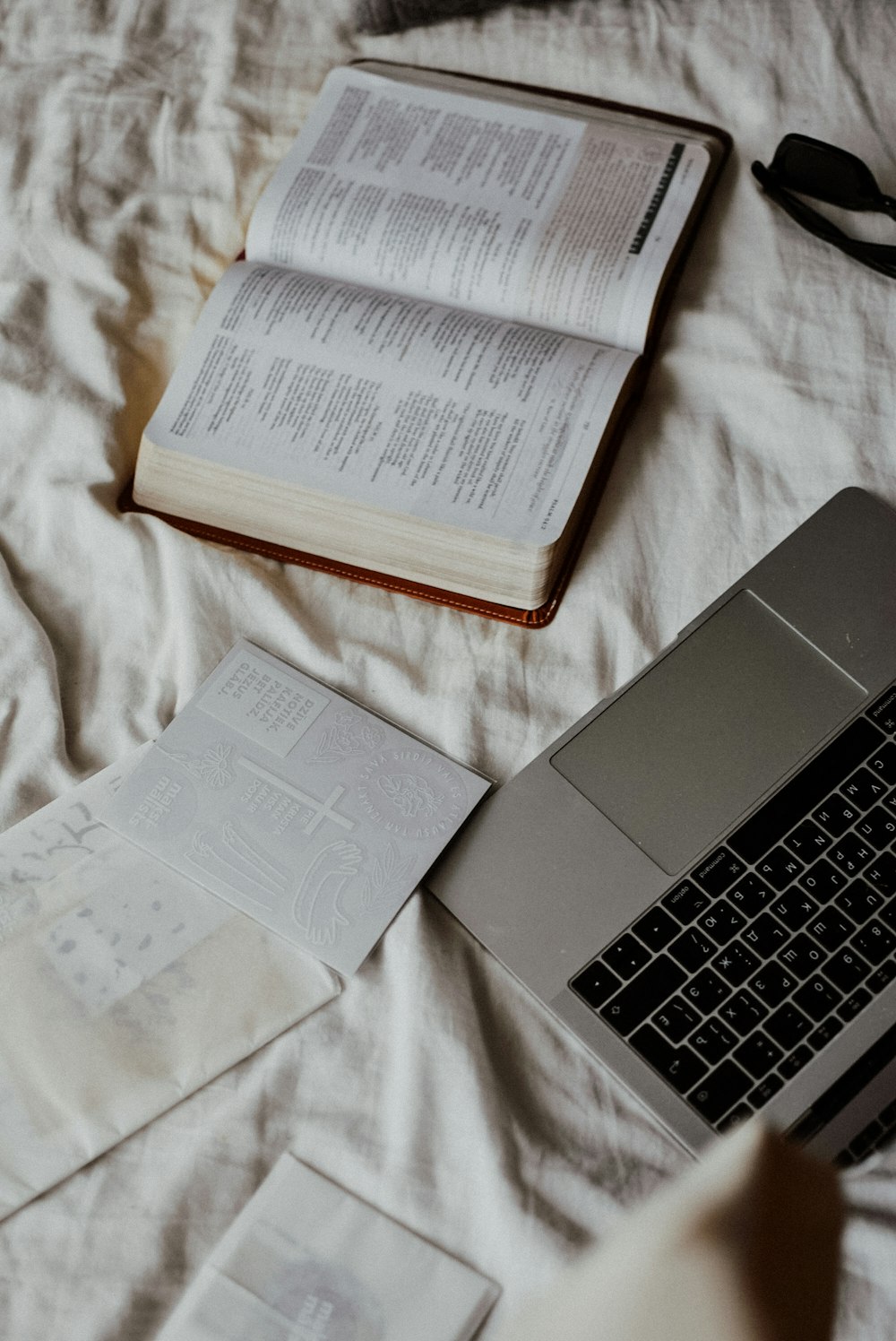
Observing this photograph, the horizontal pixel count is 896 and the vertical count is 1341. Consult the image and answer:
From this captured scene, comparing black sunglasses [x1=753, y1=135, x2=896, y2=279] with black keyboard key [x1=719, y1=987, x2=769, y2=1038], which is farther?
black sunglasses [x1=753, y1=135, x2=896, y2=279]

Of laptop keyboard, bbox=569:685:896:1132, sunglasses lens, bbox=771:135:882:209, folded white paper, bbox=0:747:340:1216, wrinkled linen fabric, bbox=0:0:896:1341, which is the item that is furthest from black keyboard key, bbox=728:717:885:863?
sunglasses lens, bbox=771:135:882:209

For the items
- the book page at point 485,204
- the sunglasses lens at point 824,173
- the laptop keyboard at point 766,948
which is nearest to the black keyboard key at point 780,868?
the laptop keyboard at point 766,948

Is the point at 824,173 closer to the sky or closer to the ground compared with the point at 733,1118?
closer to the sky

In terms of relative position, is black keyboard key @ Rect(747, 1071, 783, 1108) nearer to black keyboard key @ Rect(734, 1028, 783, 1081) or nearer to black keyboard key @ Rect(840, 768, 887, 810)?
black keyboard key @ Rect(734, 1028, 783, 1081)

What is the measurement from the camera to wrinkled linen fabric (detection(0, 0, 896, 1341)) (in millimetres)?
456

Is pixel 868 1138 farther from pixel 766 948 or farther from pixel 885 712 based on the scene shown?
pixel 885 712

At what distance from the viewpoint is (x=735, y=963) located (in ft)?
1.58

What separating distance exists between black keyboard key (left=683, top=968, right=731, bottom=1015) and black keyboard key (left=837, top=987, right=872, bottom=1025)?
5cm

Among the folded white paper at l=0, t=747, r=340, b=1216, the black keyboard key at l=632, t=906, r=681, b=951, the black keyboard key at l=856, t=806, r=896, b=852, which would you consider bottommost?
the folded white paper at l=0, t=747, r=340, b=1216

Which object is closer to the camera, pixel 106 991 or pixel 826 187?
pixel 106 991

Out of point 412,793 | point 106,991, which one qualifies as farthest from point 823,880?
point 106,991

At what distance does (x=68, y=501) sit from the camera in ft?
1.98

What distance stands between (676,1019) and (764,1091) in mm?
46

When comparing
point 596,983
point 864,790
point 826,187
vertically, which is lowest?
point 596,983
